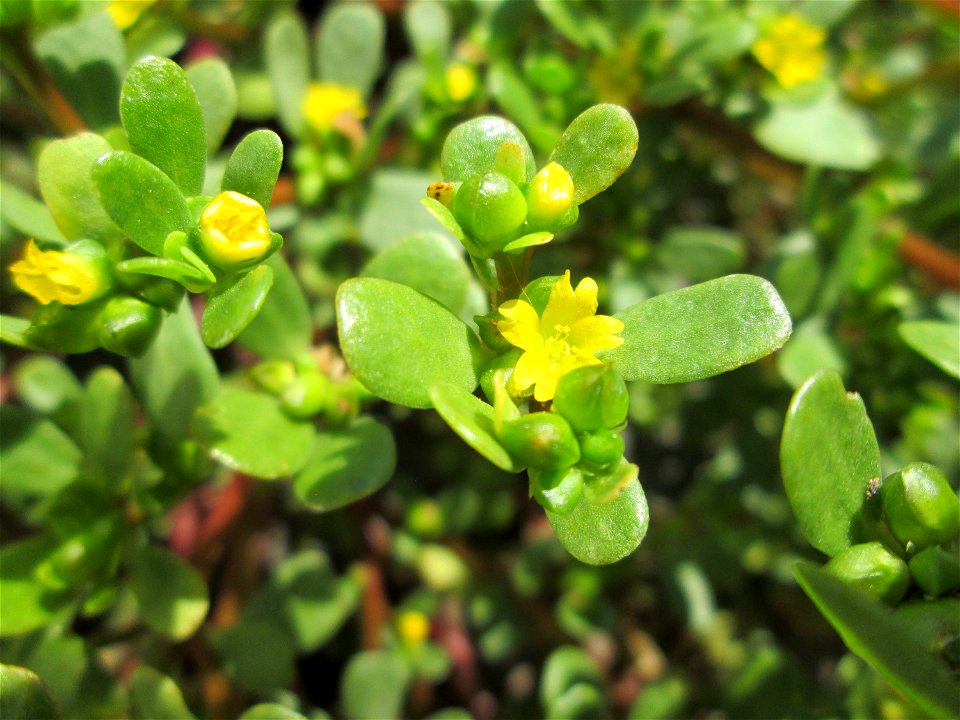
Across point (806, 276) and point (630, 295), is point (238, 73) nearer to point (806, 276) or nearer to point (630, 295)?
point (630, 295)

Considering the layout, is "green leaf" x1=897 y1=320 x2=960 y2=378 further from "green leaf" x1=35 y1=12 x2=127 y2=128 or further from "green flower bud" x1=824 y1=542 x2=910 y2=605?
"green leaf" x1=35 y1=12 x2=127 y2=128

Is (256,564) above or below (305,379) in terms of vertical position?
below

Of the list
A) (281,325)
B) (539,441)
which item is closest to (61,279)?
(281,325)

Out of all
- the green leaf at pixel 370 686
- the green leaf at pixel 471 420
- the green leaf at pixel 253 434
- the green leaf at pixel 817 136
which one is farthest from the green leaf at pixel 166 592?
the green leaf at pixel 817 136

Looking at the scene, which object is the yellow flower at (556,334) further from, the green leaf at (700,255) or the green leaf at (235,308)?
the green leaf at (700,255)

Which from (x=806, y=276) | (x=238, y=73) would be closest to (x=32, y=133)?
(x=238, y=73)

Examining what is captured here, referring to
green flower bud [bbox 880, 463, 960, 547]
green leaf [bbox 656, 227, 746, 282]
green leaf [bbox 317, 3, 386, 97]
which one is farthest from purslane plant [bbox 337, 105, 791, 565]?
green leaf [bbox 317, 3, 386, 97]

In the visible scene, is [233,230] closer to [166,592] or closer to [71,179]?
[71,179]
